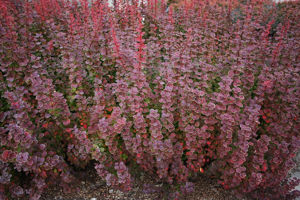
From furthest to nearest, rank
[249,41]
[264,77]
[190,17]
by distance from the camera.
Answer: [190,17]
[249,41]
[264,77]

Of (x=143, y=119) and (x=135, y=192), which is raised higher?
(x=143, y=119)

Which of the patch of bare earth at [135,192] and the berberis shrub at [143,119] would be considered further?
Result: the patch of bare earth at [135,192]

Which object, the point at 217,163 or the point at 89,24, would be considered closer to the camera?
the point at 217,163

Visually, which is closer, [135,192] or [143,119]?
[143,119]

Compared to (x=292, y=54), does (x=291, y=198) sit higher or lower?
lower

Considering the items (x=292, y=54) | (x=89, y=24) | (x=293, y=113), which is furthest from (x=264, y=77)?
(x=89, y=24)

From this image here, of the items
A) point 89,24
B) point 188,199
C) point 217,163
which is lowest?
point 188,199

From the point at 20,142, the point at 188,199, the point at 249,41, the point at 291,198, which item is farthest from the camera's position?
the point at 249,41

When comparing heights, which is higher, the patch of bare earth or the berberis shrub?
the berberis shrub

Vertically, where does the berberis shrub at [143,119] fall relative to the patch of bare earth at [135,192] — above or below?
above

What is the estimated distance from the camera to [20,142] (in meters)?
2.05

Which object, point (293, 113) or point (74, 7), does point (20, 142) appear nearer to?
point (293, 113)

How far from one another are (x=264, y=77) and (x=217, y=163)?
45.2 inches

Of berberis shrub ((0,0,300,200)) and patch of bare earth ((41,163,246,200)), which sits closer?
berberis shrub ((0,0,300,200))
